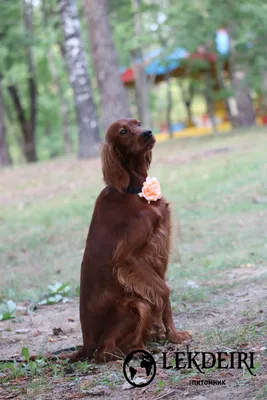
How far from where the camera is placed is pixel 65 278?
7.65 meters

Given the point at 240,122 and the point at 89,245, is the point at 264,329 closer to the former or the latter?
the point at 89,245

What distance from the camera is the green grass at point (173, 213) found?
7.68m

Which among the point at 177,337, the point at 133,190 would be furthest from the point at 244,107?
the point at 133,190

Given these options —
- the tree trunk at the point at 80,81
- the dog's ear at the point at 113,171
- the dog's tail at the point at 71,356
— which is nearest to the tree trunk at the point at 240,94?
the tree trunk at the point at 80,81

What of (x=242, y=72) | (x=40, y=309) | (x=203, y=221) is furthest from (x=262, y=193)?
(x=242, y=72)

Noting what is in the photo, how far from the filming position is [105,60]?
1579 cm

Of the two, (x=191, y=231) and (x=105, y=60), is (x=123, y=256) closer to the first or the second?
(x=191, y=231)

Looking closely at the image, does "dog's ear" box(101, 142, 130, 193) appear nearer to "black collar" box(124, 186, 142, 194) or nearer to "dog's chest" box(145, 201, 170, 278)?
"black collar" box(124, 186, 142, 194)

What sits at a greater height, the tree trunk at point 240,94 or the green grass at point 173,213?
the tree trunk at point 240,94

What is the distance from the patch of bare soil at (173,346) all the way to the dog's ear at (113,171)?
1.16m

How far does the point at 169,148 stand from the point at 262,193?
23.0 ft

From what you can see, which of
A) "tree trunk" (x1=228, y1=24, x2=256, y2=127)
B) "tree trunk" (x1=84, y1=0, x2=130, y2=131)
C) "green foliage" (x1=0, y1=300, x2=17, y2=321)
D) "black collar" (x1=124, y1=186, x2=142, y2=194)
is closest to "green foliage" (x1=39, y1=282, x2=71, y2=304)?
"green foliage" (x1=0, y1=300, x2=17, y2=321)

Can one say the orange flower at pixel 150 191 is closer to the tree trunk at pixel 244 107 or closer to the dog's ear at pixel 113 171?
the dog's ear at pixel 113 171

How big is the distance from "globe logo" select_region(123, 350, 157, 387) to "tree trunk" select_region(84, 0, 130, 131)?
38.5ft
